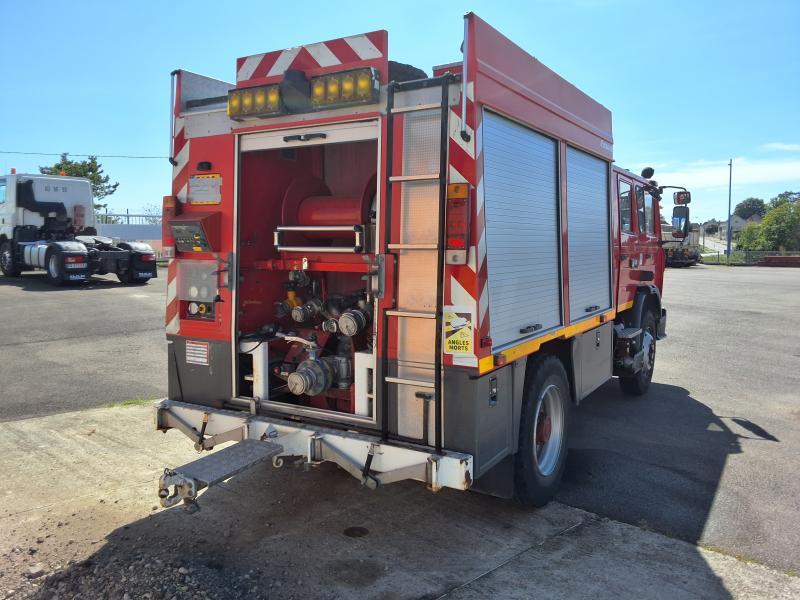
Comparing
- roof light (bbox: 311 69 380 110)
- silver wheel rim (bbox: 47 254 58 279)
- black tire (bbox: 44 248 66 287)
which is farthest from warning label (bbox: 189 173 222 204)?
silver wheel rim (bbox: 47 254 58 279)

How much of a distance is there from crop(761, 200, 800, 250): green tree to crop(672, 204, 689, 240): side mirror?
6405 centimetres

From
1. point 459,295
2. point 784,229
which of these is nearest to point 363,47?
point 459,295

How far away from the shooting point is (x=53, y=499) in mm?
4449

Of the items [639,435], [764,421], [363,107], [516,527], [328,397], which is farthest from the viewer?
[764,421]

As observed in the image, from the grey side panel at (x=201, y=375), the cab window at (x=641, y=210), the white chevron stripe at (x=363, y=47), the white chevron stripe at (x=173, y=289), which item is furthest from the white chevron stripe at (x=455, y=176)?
the cab window at (x=641, y=210)

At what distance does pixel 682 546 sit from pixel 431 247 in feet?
8.12

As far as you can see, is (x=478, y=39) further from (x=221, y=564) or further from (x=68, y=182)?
(x=68, y=182)

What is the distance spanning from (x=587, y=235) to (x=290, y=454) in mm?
A: 3241

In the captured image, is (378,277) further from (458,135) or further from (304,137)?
(304,137)

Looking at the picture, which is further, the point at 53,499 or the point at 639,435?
the point at 639,435

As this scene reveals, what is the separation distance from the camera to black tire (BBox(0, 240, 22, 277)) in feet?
65.2

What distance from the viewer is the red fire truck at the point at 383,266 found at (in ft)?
11.6

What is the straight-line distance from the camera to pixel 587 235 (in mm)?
5613

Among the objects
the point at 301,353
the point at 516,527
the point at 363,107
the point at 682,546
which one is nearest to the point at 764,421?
the point at 682,546
